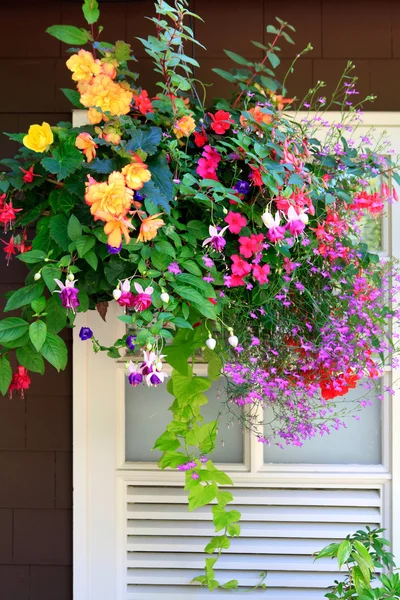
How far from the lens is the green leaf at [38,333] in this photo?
4.14 ft

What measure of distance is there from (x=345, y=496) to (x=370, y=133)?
1289 millimetres

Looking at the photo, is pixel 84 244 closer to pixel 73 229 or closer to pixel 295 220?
pixel 73 229

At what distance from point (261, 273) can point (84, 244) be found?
43 cm

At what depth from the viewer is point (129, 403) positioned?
2125 millimetres

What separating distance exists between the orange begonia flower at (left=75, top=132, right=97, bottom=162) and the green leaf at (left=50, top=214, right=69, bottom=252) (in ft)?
0.50

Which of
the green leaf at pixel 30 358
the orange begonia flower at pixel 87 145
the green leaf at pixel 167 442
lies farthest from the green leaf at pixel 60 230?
the green leaf at pixel 167 442

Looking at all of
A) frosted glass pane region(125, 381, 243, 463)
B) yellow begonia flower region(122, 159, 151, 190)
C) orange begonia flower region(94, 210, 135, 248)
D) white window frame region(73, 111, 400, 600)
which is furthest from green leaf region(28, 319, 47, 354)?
frosted glass pane region(125, 381, 243, 463)

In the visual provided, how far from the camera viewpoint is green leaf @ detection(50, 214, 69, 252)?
133 cm

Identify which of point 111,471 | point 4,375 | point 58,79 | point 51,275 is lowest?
point 111,471

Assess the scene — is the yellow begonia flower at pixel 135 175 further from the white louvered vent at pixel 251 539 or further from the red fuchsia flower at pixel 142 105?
the white louvered vent at pixel 251 539

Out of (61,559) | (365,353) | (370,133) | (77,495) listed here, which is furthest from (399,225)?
(61,559)

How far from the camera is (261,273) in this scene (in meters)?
1.43

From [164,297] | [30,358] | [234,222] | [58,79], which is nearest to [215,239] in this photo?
[234,222]

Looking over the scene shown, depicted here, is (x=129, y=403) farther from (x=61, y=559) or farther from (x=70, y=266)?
(x=70, y=266)
